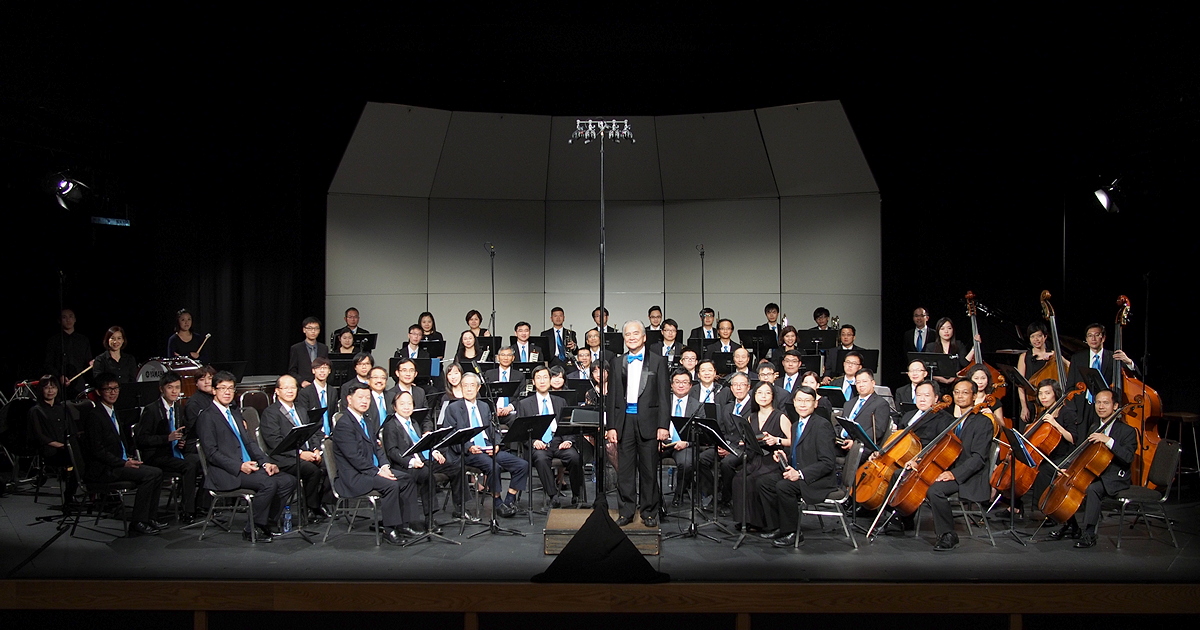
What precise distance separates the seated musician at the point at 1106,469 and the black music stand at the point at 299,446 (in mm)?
5420

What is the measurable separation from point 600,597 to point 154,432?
4868 millimetres

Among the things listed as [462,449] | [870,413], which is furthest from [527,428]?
[870,413]

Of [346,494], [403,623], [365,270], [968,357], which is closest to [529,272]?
[365,270]

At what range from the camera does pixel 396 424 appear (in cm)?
686

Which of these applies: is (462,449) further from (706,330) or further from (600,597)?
(706,330)

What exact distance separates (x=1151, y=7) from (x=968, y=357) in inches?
150

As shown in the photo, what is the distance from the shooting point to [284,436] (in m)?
6.87

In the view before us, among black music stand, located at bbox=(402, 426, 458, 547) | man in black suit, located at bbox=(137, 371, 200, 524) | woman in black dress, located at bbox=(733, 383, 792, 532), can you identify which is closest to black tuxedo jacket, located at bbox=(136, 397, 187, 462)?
man in black suit, located at bbox=(137, 371, 200, 524)

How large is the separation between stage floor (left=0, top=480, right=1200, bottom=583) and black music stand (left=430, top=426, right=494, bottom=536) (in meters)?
0.13

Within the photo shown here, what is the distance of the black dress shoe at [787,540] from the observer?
6450 mm

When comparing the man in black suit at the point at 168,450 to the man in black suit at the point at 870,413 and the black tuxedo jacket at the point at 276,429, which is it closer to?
the black tuxedo jacket at the point at 276,429

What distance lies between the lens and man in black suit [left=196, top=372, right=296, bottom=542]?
653 cm

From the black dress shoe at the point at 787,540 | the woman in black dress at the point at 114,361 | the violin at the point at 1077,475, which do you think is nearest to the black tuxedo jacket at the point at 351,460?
the black dress shoe at the point at 787,540

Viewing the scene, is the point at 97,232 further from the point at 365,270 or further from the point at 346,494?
the point at 346,494
